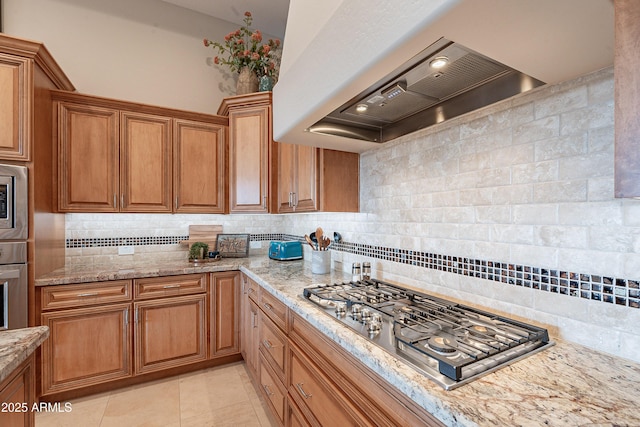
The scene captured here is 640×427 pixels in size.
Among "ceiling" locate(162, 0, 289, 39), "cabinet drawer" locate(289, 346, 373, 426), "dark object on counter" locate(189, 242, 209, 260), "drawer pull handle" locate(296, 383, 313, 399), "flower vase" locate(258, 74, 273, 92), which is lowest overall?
"drawer pull handle" locate(296, 383, 313, 399)

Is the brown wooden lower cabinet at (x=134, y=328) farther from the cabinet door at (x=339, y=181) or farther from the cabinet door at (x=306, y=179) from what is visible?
the cabinet door at (x=339, y=181)

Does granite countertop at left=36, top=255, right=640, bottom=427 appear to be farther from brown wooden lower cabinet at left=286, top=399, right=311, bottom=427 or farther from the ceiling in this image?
the ceiling

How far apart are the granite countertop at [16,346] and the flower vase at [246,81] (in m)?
2.45

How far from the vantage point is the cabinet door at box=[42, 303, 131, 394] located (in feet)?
6.65

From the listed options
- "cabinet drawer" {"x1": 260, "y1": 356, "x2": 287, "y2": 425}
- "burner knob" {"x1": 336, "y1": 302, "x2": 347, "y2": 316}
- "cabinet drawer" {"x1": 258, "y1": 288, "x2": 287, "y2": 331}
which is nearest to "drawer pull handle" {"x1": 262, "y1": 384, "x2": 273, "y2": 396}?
"cabinet drawer" {"x1": 260, "y1": 356, "x2": 287, "y2": 425}

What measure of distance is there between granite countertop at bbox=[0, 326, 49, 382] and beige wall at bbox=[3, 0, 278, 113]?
2.48 metres

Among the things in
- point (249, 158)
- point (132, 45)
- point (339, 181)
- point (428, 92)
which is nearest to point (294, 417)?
point (339, 181)

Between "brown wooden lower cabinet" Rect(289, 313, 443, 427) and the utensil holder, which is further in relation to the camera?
the utensil holder

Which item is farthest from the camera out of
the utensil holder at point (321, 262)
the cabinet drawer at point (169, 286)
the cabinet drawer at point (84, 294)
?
the cabinet drawer at point (169, 286)

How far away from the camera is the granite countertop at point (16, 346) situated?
0.78 meters

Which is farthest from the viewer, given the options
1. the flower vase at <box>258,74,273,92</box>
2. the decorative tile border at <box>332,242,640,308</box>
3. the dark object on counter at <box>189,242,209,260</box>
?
the flower vase at <box>258,74,273,92</box>

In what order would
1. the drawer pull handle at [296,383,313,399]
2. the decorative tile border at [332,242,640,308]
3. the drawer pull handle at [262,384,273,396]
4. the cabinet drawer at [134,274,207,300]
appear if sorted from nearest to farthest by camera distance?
1. the decorative tile border at [332,242,640,308]
2. the drawer pull handle at [296,383,313,399]
3. the drawer pull handle at [262,384,273,396]
4. the cabinet drawer at [134,274,207,300]

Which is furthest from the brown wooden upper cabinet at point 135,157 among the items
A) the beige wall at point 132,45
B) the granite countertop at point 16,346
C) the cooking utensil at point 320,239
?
the granite countertop at point 16,346

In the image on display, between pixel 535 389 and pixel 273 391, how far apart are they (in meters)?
1.44
